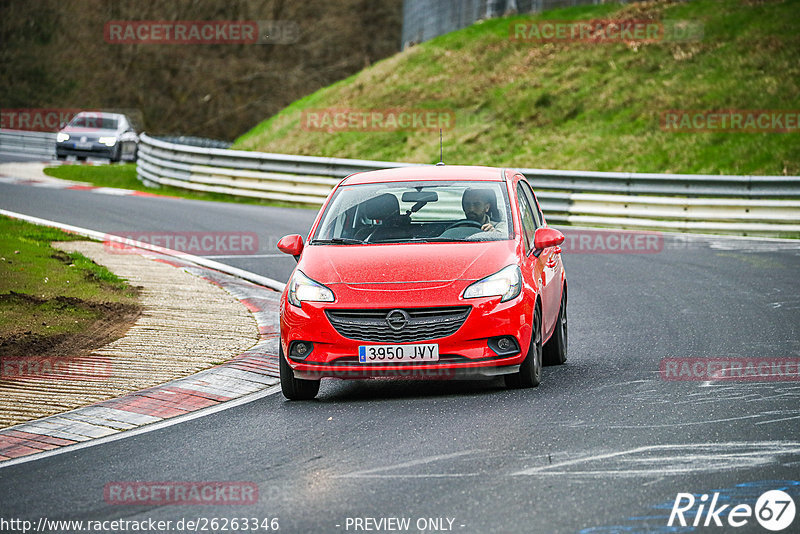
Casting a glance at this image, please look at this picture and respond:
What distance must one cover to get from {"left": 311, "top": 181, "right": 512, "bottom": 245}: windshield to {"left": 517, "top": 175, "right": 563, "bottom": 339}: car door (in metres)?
0.46

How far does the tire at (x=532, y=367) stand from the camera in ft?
28.0

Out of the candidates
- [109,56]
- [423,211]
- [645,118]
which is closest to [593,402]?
[423,211]

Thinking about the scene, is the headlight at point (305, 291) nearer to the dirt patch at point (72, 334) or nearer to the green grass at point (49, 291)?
the dirt patch at point (72, 334)

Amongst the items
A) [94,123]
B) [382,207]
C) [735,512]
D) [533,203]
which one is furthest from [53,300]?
[94,123]

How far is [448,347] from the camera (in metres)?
8.17

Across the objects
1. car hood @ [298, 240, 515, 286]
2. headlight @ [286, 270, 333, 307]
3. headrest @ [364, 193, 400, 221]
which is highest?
headrest @ [364, 193, 400, 221]

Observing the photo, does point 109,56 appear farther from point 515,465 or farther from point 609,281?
point 515,465

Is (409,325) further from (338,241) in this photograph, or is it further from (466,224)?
(466,224)

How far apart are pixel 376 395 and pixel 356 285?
3.00 ft

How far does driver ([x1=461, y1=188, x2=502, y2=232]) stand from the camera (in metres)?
9.22

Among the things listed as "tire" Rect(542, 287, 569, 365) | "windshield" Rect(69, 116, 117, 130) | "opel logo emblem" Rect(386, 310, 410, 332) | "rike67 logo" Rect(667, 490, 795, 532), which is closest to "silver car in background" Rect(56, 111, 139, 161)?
"windshield" Rect(69, 116, 117, 130)

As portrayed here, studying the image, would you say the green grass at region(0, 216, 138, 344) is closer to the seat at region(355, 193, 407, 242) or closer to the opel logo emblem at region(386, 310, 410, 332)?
the seat at region(355, 193, 407, 242)

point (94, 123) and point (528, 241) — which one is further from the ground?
point (528, 241)

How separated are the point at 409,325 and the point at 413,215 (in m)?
1.56
